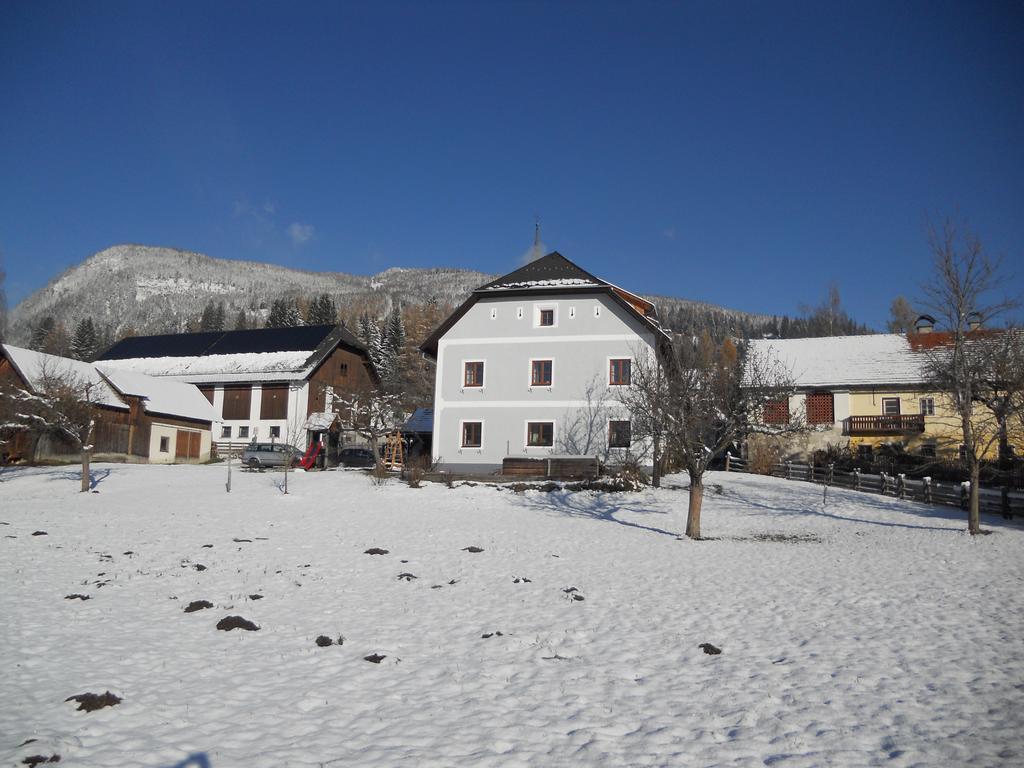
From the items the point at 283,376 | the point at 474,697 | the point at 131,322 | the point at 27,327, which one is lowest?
the point at 474,697

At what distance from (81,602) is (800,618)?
1191 centimetres

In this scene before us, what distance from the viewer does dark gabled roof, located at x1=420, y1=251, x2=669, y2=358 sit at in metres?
34.8

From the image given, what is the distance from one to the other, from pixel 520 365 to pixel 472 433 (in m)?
4.41

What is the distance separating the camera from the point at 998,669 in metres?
8.55

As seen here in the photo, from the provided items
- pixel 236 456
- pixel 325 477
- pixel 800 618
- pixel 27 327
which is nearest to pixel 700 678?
pixel 800 618

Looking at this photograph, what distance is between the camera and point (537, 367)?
35.7 meters

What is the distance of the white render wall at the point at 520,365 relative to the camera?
114 feet

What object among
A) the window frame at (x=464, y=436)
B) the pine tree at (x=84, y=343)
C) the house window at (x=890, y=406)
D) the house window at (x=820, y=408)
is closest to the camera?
the window frame at (x=464, y=436)


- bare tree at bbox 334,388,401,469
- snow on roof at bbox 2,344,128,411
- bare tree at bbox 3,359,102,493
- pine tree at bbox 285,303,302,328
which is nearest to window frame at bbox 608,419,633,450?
bare tree at bbox 334,388,401,469

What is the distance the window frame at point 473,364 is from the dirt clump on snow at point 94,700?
2897 cm

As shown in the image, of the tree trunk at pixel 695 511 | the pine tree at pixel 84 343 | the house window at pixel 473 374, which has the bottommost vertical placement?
the tree trunk at pixel 695 511

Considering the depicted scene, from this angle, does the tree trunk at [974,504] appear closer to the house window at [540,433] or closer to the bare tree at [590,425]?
the bare tree at [590,425]

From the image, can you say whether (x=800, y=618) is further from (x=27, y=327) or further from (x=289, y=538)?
(x=27, y=327)

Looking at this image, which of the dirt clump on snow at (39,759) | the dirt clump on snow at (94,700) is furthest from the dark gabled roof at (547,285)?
the dirt clump on snow at (39,759)
